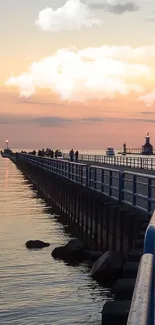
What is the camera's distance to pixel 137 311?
226 centimetres

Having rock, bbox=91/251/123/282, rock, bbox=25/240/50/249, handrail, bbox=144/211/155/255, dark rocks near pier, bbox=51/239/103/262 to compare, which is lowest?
rock, bbox=25/240/50/249

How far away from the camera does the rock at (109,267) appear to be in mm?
13625

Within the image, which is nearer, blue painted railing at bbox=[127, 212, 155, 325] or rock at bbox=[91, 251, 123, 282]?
blue painted railing at bbox=[127, 212, 155, 325]

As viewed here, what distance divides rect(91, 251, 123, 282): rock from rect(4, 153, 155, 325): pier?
14.3 inches

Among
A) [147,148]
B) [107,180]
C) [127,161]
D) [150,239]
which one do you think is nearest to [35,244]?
[107,180]

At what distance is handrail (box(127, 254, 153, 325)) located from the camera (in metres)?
2.22

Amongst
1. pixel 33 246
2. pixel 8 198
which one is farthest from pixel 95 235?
pixel 8 198

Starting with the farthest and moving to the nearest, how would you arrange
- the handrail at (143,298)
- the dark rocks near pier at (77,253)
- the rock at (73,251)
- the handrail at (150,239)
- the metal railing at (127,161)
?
the metal railing at (127,161) < the rock at (73,251) < the dark rocks near pier at (77,253) < the handrail at (150,239) < the handrail at (143,298)

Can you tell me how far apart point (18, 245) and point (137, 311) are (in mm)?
19101

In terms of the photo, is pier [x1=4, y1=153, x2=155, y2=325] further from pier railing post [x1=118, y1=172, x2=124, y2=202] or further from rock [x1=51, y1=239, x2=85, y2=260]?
rock [x1=51, y1=239, x2=85, y2=260]

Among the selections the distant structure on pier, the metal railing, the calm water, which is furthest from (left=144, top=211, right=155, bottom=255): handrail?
the distant structure on pier

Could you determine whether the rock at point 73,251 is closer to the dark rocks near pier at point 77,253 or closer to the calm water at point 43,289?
the dark rocks near pier at point 77,253

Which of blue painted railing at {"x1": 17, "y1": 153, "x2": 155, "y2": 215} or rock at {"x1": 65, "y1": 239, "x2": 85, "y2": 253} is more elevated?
blue painted railing at {"x1": 17, "y1": 153, "x2": 155, "y2": 215}

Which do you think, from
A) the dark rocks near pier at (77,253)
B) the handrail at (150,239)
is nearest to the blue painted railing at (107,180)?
the dark rocks near pier at (77,253)
